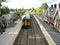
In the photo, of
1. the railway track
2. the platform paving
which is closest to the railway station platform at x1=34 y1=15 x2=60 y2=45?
the railway track

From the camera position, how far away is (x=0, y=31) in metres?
33.1

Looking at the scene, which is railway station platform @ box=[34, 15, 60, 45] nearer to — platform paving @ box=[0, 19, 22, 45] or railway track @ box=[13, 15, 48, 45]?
railway track @ box=[13, 15, 48, 45]

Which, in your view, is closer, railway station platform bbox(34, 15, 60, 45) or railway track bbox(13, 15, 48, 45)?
railway station platform bbox(34, 15, 60, 45)

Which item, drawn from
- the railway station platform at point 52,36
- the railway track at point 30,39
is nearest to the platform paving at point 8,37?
the railway track at point 30,39

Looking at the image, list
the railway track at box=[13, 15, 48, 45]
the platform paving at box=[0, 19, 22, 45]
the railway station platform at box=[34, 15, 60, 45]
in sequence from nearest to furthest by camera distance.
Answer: the railway station platform at box=[34, 15, 60, 45] < the platform paving at box=[0, 19, 22, 45] < the railway track at box=[13, 15, 48, 45]

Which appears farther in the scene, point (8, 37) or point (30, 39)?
point (8, 37)

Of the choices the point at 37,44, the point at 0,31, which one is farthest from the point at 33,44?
the point at 0,31

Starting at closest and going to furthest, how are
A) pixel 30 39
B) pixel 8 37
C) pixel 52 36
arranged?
1. pixel 30 39
2. pixel 8 37
3. pixel 52 36

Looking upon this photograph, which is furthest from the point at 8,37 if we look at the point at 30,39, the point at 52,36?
the point at 52,36

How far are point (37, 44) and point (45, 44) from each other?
1.13m

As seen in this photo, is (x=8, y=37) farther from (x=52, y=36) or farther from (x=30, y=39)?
(x=52, y=36)

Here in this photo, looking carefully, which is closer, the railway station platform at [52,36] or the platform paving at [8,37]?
the railway station platform at [52,36]

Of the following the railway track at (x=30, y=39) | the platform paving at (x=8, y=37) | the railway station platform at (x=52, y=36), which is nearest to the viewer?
the railway station platform at (x=52, y=36)

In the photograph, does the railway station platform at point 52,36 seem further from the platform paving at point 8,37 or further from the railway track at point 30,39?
the platform paving at point 8,37
